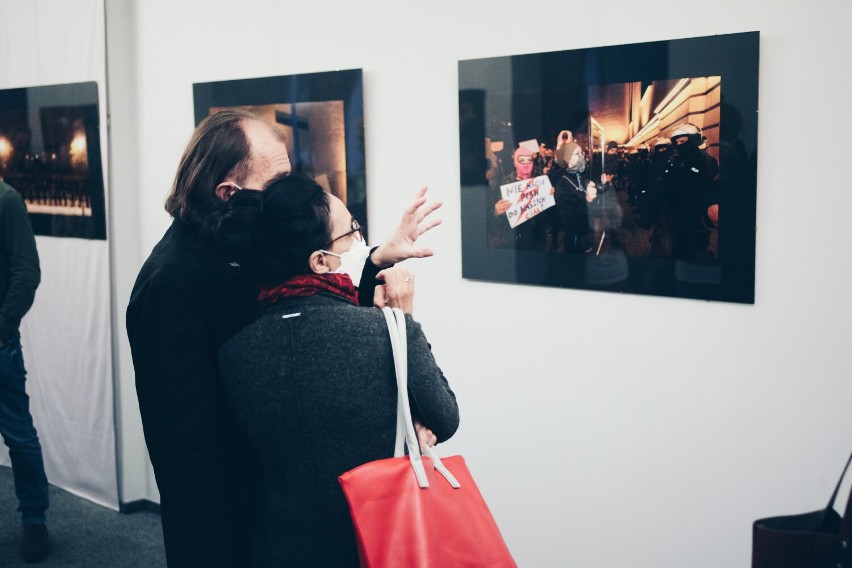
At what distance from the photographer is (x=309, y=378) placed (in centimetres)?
Result: 156

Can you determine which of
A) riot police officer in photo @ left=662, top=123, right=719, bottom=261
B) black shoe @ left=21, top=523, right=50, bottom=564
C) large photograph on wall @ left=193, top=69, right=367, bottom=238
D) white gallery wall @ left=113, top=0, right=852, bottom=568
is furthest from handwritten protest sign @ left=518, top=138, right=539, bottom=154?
black shoe @ left=21, top=523, right=50, bottom=564

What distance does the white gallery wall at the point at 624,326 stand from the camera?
228cm

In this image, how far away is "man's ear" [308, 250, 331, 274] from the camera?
162 cm

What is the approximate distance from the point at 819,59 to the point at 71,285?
385cm

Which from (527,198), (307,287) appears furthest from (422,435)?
(527,198)

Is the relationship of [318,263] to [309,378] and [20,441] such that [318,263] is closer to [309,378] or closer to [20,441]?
[309,378]

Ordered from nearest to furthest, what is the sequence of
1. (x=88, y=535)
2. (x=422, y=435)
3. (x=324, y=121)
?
(x=422, y=435)
(x=324, y=121)
(x=88, y=535)

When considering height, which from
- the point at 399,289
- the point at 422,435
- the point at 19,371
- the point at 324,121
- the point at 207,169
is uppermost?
the point at 324,121

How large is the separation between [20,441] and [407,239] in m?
2.75

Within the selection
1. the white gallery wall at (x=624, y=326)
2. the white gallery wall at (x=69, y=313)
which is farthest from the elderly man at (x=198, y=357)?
the white gallery wall at (x=69, y=313)

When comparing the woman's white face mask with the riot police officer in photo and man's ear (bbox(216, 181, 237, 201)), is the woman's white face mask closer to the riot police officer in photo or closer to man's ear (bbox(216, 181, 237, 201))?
man's ear (bbox(216, 181, 237, 201))

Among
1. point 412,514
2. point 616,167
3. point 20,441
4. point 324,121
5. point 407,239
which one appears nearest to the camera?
point 412,514

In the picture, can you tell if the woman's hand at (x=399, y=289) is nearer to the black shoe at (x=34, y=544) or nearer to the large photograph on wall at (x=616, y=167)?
the large photograph on wall at (x=616, y=167)

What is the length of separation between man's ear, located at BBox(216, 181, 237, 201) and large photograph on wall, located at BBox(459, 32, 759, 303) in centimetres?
130
